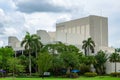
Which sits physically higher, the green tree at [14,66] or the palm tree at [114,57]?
the palm tree at [114,57]

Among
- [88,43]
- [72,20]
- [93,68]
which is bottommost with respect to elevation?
[93,68]

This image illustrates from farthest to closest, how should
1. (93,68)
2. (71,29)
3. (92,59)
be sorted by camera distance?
(71,29) < (93,68) < (92,59)

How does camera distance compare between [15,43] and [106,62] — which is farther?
[15,43]

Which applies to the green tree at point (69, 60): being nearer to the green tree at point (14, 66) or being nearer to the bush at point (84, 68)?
the bush at point (84, 68)

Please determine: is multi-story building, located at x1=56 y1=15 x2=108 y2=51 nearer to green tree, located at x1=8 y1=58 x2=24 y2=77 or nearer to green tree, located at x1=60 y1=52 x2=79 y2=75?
green tree, located at x1=60 y1=52 x2=79 y2=75

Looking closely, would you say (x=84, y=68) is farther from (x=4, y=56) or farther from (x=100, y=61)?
(x=4, y=56)

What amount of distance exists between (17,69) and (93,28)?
221ft

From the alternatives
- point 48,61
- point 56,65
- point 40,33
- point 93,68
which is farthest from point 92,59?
point 40,33

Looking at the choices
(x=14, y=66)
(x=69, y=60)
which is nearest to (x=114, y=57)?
(x=69, y=60)

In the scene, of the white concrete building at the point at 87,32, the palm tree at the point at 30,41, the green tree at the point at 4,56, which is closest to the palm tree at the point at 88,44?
the white concrete building at the point at 87,32

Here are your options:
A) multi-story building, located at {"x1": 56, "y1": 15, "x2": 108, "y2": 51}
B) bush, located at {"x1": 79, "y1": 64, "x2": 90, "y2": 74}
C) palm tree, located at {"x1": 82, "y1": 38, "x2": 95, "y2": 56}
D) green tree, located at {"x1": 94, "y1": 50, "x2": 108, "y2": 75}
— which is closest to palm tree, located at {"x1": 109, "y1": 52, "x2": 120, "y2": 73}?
green tree, located at {"x1": 94, "y1": 50, "x2": 108, "y2": 75}

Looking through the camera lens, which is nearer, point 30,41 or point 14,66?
point 14,66

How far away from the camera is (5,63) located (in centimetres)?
10056

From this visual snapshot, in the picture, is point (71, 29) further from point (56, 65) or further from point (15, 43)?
point (56, 65)
